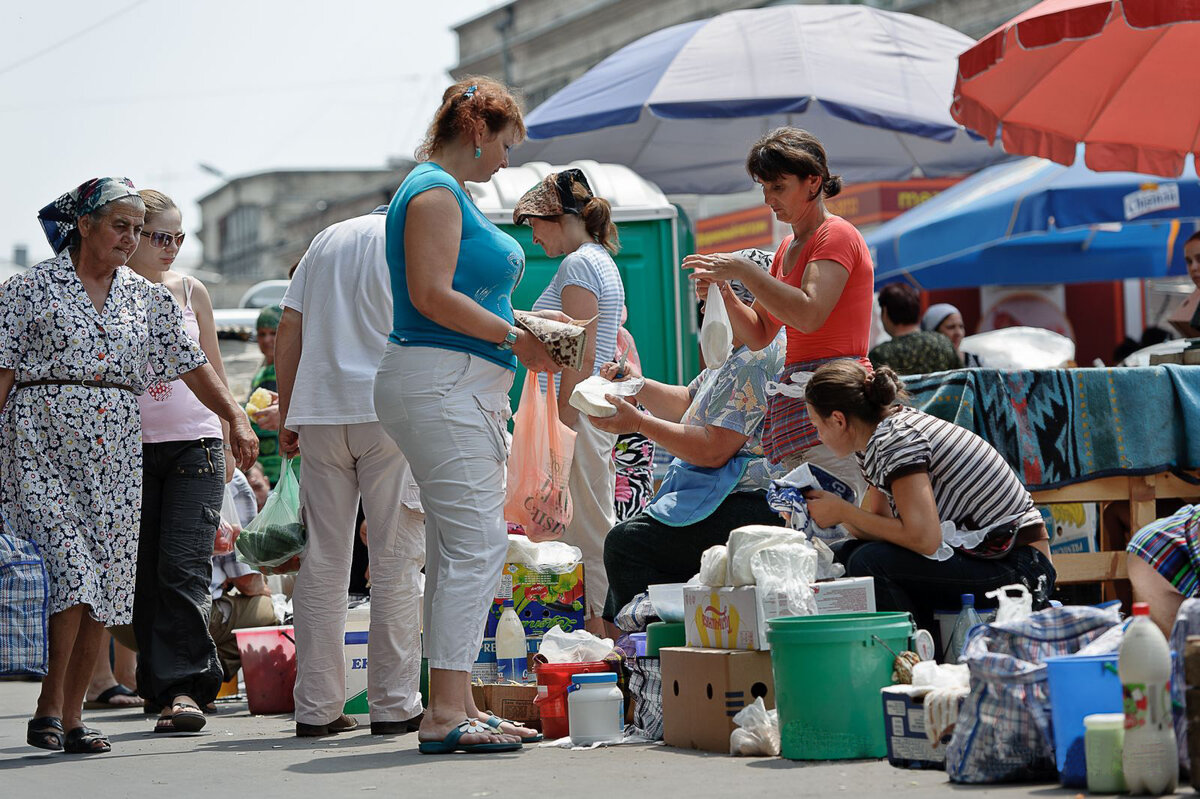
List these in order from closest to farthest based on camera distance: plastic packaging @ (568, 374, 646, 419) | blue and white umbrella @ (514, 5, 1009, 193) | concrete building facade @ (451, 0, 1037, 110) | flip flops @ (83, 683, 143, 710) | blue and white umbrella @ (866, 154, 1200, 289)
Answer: plastic packaging @ (568, 374, 646, 419) < flip flops @ (83, 683, 143, 710) < blue and white umbrella @ (514, 5, 1009, 193) < blue and white umbrella @ (866, 154, 1200, 289) < concrete building facade @ (451, 0, 1037, 110)

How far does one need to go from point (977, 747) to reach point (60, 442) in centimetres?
323

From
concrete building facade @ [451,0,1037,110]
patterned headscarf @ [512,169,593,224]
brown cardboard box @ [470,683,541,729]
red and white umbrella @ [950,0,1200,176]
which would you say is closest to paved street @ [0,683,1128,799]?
brown cardboard box @ [470,683,541,729]

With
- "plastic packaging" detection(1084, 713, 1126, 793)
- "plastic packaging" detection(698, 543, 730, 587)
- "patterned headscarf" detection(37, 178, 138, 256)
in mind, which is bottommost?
"plastic packaging" detection(1084, 713, 1126, 793)

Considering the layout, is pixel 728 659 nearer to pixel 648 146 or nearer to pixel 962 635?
pixel 962 635

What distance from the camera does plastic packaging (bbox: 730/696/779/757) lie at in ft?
14.9

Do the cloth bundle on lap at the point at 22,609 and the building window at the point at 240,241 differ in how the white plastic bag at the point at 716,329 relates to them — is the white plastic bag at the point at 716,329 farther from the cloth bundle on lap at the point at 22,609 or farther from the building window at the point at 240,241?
the building window at the point at 240,241

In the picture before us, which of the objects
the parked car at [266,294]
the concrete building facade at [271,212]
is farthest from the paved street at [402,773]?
the concrete building facade at [271,212]

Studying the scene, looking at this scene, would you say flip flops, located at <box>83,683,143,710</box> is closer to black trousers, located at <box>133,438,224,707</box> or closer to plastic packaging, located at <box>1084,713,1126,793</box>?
black trousers, located at <box>133,438,224,707</box>

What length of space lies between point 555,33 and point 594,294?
29.2 m

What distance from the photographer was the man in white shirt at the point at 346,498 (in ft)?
18.1

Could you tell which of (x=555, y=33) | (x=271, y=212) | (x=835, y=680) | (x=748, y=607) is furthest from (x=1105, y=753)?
(x=271, y=212)

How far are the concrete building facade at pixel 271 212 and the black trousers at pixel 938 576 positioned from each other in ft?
159

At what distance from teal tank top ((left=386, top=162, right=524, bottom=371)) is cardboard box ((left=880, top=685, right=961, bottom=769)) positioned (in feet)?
5.38

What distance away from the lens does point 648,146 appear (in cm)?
1105
